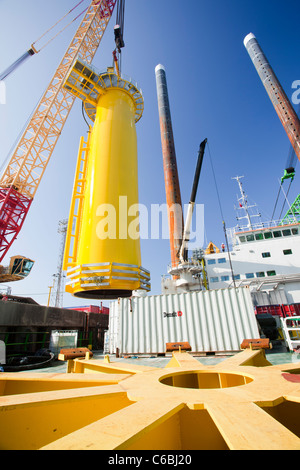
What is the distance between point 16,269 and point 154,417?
109 ft

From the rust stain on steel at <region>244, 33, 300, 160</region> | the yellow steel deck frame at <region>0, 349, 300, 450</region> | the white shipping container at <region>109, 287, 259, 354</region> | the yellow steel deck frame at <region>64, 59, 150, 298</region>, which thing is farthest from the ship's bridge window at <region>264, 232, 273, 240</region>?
the yellow steel deck frame at <region>0, 349, 300, 450</region>

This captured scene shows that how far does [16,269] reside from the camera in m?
28.8

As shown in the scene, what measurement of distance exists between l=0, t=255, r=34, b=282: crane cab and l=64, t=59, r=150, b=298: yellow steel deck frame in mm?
27065

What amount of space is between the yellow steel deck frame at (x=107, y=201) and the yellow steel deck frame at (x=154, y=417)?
2.99 meters

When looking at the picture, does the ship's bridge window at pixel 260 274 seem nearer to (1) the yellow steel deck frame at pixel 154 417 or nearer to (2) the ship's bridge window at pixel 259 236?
(2) the ship's bridge window at pixel 259 236

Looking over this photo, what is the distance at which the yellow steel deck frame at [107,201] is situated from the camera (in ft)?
17.9

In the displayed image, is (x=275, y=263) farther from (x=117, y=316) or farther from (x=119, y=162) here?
(x=119, y=162)

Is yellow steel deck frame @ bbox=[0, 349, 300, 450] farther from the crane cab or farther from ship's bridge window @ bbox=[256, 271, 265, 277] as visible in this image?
the crane cab

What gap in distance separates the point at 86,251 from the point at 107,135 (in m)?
3.90

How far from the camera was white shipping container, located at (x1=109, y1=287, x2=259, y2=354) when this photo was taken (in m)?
11.3

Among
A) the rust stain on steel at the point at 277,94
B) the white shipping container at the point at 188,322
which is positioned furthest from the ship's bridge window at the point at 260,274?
the white shipping container at the point at 188,322

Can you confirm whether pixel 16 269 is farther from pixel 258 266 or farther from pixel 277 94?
pixel 277 94
